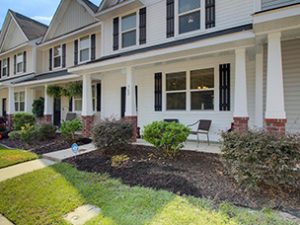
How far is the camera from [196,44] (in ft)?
22.5

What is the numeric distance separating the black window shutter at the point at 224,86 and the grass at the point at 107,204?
523 centimetres

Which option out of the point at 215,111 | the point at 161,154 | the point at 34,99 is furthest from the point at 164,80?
the point at 34,99

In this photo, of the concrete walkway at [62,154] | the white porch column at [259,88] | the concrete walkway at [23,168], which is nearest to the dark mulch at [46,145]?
the concrete walkway at [62,154]

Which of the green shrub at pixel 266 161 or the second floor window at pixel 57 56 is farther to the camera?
the second floor window at pixel 57 56

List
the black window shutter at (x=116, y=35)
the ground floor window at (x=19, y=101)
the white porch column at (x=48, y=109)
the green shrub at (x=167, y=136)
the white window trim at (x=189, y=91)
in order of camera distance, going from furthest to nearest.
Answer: the ground floor window at (x=19, y=101) → the white porch column at (x=48, y=109) → the black window shutter at (x=116, y=35) → the white window trim at (x=189, y=91) → the green shrub at (x=167, y=136)

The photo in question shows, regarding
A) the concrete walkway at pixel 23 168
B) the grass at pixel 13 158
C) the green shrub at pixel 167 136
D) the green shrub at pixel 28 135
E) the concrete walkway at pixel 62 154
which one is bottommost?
the concrete walkway at pixel 23 168

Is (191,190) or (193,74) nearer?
(191,190)

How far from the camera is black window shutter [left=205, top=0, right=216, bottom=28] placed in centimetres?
855

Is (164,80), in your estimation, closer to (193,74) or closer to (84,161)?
(193,74)

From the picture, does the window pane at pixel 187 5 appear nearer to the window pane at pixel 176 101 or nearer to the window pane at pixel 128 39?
the window pane at pixel 128 39

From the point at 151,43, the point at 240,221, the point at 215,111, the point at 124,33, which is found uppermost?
the point at 124,33

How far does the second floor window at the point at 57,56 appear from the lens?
1639 cm

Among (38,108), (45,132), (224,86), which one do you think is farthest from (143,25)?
(38,108)

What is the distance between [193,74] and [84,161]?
18.1ft
